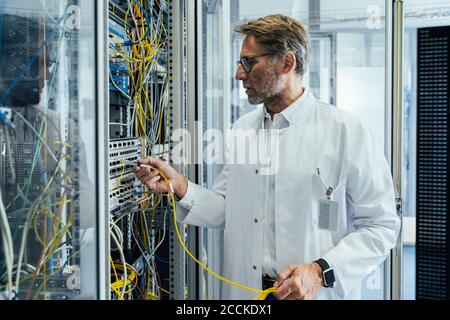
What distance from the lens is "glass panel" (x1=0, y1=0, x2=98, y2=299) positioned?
94 centimetres

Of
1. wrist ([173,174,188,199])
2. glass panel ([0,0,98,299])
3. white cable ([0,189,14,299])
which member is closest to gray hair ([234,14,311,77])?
wrist ([173,174,188,199])

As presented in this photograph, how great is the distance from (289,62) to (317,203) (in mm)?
537

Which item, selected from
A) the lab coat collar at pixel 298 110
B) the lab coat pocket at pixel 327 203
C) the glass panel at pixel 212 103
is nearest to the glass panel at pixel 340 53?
the glass panel at pixel 212 103

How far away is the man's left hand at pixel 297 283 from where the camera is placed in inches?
48.3

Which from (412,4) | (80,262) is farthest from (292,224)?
(412,4)

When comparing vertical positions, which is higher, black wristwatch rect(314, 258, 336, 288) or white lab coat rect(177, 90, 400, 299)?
white lab coat rect(177, 90, 400, 299)

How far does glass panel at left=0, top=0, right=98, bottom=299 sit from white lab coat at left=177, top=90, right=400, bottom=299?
665 millimetres

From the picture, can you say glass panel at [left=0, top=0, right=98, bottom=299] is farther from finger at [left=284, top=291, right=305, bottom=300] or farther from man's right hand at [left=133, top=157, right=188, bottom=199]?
finger at [left=284, top=291, right=305, bottom=300]

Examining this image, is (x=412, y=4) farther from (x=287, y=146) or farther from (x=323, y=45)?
(x=287, y=146)

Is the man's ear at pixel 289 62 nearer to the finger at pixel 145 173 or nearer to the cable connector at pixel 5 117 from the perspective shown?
the finger at pixel 145 173

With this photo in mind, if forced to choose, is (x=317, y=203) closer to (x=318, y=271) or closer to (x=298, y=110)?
(x=318, y=271)

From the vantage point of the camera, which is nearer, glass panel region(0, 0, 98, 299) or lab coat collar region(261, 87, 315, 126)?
glass panel region(0, 0, 98, 299)
